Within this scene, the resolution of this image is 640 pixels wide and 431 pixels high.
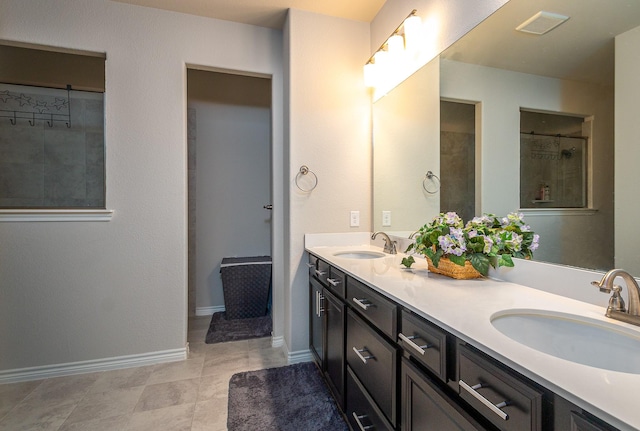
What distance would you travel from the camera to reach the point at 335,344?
1.58 metres

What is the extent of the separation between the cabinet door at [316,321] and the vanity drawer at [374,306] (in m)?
0.47

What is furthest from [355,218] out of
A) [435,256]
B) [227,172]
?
[227,172]

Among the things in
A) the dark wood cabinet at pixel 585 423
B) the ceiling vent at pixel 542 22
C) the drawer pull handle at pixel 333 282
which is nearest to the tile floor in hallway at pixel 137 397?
the drawer pull handle at pixel 333 282

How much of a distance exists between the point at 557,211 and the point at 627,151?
0.96 ft

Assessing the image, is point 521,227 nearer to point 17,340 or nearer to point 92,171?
point 92,171

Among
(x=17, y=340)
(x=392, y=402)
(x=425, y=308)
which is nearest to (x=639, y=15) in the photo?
(x=425, y=308)

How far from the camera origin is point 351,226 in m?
2.25

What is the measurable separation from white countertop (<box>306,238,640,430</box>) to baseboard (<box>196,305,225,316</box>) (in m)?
1.94

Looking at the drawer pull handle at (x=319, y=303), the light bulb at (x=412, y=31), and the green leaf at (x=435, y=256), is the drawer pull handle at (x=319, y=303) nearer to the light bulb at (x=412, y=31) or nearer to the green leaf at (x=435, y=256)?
the green leaf at (x=435, y=256)

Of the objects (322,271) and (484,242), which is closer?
(484,242)

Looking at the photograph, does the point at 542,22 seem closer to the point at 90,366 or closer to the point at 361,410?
the point at 361,410

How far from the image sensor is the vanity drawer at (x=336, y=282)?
4.83ft

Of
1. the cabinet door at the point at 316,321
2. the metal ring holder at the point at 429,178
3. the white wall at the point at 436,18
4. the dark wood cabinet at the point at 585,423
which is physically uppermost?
the white wall at the point at 436,18

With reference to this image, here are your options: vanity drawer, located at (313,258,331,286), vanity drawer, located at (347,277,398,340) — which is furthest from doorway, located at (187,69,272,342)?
vanity drawer, located at (347,277,398,340)
